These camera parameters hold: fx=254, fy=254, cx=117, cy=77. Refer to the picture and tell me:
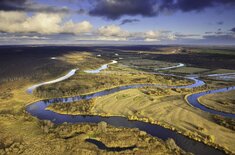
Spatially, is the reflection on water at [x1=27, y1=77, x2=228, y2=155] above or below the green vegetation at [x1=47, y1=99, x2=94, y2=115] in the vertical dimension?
below

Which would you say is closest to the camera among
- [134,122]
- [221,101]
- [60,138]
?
[60,138]

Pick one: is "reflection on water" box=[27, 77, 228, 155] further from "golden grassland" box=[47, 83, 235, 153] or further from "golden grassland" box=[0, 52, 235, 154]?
"golden grassland" box=[0, 52, 235, 154]

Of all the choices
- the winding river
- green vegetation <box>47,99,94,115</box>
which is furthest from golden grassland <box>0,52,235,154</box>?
the winding river

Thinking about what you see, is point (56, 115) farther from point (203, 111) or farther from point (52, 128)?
point (203, 111)

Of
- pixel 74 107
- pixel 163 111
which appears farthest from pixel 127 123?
pixel 74 107

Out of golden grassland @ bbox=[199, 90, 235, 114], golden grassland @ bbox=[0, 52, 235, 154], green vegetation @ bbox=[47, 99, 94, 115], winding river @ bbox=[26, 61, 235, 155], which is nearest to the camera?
golden grassland @ bbox=[0, 52, 235, 154]

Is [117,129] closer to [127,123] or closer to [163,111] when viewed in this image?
[127,123]

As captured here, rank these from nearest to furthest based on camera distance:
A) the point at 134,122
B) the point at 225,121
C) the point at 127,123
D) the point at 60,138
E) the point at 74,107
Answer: the point at 60,138 < the point at 225,121 < the point at 127,123 < the point at 134,122 < the point at 74,107

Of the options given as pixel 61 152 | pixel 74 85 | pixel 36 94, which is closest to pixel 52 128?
pixel 61 152

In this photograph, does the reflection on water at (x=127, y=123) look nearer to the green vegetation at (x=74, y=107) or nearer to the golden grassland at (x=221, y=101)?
the green vegetation at (x=74, y=107)

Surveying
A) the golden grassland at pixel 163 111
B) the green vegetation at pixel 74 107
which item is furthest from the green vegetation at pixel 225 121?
the green vegetation at pixel 74 107

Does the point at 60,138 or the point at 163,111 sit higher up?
the point at 163,111

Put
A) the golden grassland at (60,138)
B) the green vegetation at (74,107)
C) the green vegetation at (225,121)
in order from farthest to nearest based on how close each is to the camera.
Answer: the green vegetation at (74,107) → the green vegetation at (225,121) → the golden grassland at (60,138)
